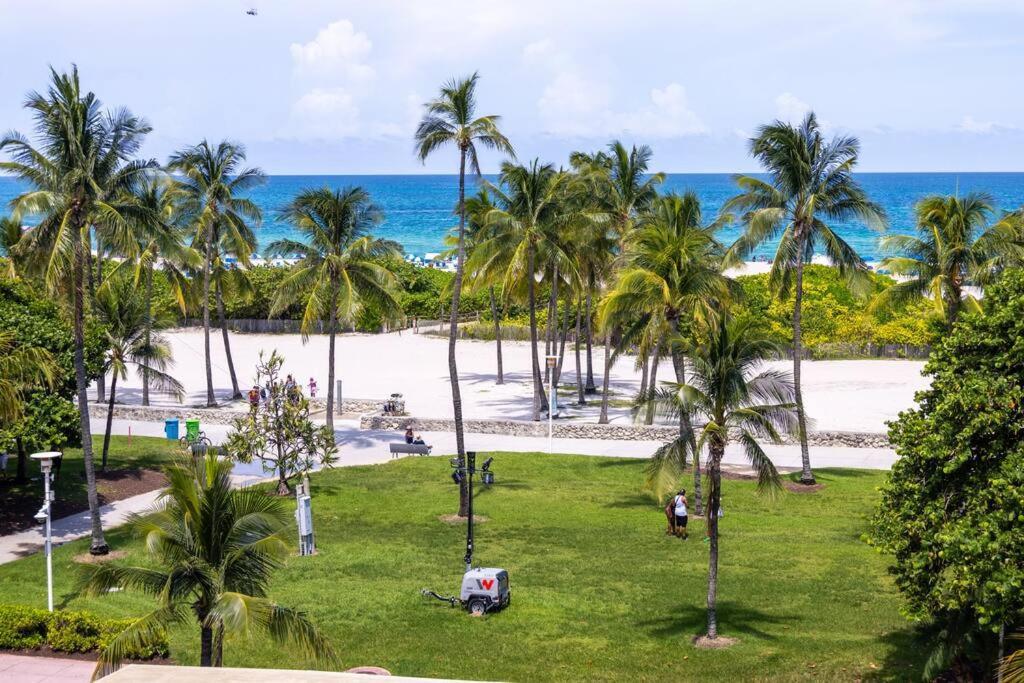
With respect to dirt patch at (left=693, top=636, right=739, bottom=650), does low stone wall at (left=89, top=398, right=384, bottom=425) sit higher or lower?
higher

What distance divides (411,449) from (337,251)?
7595 millimetres

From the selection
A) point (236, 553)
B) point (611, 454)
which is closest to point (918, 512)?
point (236, 553)

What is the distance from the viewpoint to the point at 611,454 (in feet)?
135

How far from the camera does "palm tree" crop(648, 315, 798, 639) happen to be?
21.7m

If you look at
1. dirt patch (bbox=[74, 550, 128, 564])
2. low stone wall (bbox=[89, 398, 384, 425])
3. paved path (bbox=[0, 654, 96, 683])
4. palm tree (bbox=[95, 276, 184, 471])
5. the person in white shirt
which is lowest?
paved path (bbox=[0, 654, 96, 683])

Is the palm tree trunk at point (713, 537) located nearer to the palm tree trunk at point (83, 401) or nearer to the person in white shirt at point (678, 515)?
the person in white shirt at point (678, 515)

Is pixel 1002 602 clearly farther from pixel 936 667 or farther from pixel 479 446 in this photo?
pixel 479 446

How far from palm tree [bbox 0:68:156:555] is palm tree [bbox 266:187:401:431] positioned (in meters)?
12.0

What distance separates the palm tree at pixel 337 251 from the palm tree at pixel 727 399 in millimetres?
18921

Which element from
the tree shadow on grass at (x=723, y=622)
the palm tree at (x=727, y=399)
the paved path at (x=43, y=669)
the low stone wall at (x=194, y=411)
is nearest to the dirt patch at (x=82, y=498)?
the low stone wall at (x=194, y=411)

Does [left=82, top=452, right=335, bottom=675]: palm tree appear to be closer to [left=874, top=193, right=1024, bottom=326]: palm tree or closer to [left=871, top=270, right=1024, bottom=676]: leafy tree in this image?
[left=871, top=270, right=1024, bottom=676]: leafy tree

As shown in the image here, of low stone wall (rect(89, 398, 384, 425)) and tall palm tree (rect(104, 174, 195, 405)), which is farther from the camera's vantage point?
low stone wall (rect(89, 398, 384, 425))

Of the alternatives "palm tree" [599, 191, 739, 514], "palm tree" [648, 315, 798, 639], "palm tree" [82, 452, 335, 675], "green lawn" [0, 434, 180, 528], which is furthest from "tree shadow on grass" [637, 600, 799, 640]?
"green lawn" [0, 434, 180, 528]

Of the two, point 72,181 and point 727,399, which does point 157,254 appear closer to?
point 72,181
